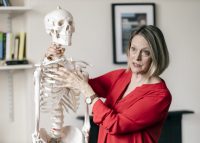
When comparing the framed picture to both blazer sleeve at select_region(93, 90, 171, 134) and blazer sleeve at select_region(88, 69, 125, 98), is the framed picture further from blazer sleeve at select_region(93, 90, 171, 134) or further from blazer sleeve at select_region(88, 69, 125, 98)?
blazer sleeve at select_region(93, 90, 171, 134)

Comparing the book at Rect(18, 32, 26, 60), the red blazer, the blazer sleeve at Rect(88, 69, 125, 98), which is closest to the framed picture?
the book at Rect(18, 32, 26, 60)

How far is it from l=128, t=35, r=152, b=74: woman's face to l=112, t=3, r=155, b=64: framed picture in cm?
139

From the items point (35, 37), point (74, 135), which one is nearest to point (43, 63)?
point (74, 135)

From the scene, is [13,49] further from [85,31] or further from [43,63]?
[43,63]

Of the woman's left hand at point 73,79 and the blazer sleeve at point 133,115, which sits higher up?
the woman's left hand at point 73,79

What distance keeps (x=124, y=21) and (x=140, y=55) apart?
1.47 metres

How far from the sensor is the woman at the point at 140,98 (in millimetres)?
1688

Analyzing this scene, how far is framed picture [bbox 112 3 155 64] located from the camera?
10.3 feet

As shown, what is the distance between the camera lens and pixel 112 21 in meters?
3.13

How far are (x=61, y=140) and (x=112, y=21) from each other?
147 centimetres

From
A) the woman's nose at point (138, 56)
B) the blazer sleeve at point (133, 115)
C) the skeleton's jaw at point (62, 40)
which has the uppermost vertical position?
the skeleton's jaw at point (62, 40)

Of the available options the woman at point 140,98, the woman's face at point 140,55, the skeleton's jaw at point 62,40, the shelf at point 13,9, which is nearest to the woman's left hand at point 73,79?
the woman at point 140,98

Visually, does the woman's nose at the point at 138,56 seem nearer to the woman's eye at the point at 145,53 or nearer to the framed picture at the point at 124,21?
the woman's eye at the point at 145,53

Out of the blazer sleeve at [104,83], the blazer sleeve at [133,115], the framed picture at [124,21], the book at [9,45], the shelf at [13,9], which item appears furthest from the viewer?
the framed picture at [124,21]
